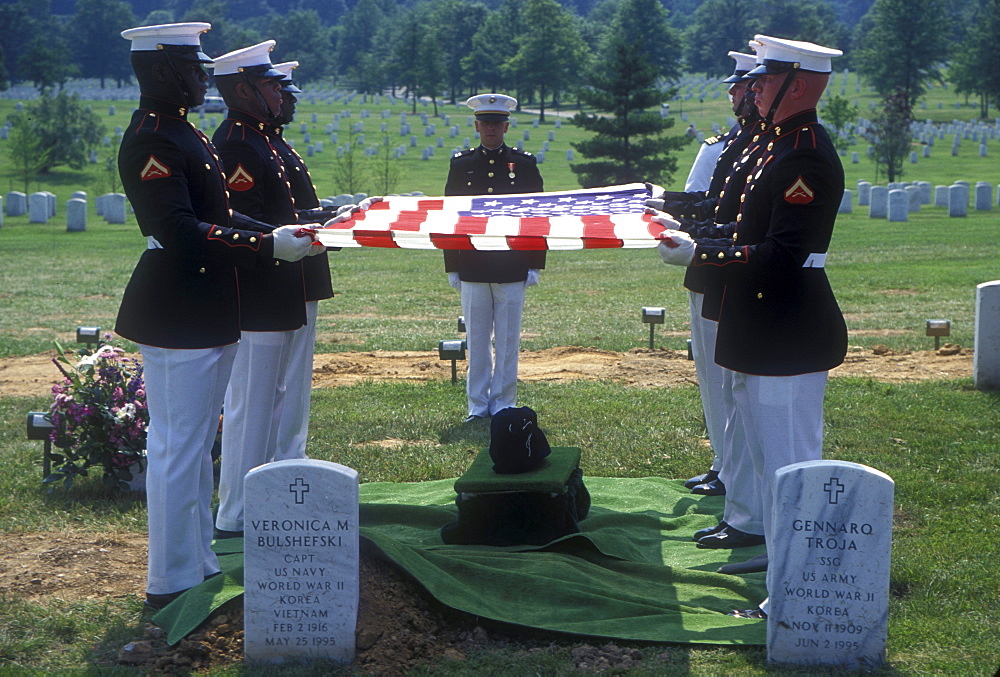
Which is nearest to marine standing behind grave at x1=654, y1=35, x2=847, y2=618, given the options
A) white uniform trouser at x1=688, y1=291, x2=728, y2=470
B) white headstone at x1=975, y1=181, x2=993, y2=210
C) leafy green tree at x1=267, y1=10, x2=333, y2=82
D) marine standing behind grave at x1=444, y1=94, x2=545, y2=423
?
white uniform trouser at x1=688, y1=291, x2=728, y2=470

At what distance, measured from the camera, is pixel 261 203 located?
18.9ft

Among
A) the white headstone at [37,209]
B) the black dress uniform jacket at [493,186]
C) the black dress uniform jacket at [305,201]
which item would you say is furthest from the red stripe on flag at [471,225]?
the white headstone at [37,209]

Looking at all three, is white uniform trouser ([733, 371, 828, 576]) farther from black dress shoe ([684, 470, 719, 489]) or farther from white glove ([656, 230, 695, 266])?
black dress shoe ([684, 470, 719, 489])

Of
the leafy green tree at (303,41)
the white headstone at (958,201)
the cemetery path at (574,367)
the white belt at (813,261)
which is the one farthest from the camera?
the leafy green tree at (303,41)

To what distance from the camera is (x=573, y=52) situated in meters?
68.9

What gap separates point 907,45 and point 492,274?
68.2 metres

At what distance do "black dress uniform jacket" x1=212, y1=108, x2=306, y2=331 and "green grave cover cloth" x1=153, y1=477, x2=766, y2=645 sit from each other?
118 cm

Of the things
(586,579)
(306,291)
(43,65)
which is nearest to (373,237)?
(306,291)

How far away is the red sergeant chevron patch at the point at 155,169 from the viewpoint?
15.0ft

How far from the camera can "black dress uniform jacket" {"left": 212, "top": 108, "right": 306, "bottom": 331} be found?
5.61 m

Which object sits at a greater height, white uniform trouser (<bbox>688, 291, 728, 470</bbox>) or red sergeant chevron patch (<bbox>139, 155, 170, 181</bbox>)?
red sergeant chevron patch (<bbox>139, 155, 170, 181</bbox>)

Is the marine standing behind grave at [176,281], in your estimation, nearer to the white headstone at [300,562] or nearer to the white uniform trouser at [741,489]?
the white headstone at [300,562]

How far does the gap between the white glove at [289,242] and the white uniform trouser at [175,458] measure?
0.53m

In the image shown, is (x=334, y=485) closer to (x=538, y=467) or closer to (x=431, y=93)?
(x=538, y=467)
